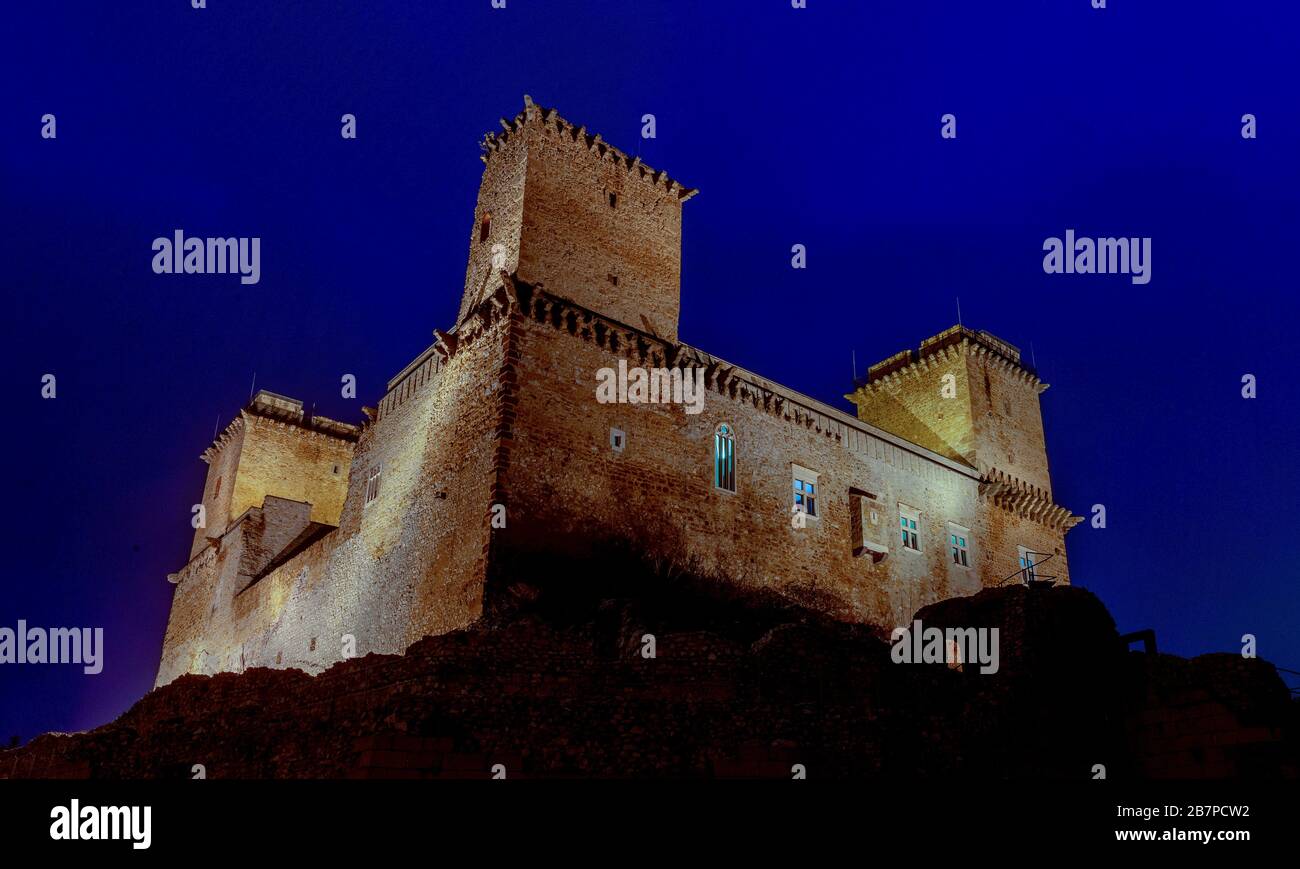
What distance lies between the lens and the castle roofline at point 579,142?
27.8 m

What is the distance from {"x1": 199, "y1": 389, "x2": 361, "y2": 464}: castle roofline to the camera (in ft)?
138

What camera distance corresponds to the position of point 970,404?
37.7 meters

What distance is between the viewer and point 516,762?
48.3 feet

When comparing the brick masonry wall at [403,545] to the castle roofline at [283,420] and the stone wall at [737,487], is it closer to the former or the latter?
the stone wall at [737,487]

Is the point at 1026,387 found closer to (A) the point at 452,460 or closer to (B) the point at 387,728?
(A) the point at 452,460

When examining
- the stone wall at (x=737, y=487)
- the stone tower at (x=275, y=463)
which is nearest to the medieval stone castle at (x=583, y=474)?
the stone wall at (x=737, y=487)

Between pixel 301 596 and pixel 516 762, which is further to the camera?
pixel 301 596

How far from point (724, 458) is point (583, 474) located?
17.8ft

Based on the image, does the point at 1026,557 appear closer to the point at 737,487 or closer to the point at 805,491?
the point at 805,491

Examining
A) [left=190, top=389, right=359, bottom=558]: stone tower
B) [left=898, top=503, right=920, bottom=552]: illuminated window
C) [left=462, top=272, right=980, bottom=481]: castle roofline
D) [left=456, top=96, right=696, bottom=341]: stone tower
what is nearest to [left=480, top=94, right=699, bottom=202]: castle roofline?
[left=456, top=96, right=696, bottom=341]: stone tower
